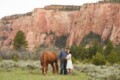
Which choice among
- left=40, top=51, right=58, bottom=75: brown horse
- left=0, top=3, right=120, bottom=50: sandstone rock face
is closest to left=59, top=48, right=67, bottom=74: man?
left=40, top=51, right=58, bottom=75: brown horse

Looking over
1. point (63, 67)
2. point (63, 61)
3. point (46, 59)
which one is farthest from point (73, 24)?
point (46, 59)

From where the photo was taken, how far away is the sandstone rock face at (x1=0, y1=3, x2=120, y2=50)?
170 m

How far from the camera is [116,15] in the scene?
16975 centimetres

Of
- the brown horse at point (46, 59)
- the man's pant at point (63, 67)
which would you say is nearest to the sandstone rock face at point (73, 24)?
the man's pant at point (63, 67)

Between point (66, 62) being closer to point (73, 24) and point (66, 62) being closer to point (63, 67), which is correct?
point (63, 67)

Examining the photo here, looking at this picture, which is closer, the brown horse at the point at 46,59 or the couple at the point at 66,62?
the brown horse at the point at 46,59

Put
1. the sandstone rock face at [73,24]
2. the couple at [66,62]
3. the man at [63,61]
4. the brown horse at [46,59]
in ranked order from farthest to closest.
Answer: the sandstone rock face at [73,24] → the man at [63,61] → the couple at [66,62] → the brown horse at [46,59]

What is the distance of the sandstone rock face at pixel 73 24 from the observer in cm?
17038

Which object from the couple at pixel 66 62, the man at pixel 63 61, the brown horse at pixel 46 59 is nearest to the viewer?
the brown horse at pixel 46 59

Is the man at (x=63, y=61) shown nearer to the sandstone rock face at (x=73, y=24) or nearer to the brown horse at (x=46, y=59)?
the brown horse at (x=46, y=59)

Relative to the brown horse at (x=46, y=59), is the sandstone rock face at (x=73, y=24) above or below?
below

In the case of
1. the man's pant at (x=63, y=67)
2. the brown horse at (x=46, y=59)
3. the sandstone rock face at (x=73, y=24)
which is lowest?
the sandstone rock face at (x=73, y=24)

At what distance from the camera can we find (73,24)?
194 metres

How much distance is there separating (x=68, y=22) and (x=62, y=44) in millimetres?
18803
